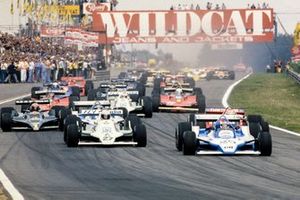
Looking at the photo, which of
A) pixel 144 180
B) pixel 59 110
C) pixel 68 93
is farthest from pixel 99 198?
pixel 68 93

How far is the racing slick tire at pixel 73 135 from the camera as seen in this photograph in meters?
25.0

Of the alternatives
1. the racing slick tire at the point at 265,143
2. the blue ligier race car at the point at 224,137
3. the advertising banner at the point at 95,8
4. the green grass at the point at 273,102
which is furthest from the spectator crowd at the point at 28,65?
the racing slick tire at the point at 265,143

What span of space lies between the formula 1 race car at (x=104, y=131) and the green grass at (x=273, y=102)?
27.6ft

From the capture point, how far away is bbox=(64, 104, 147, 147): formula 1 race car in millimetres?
25297

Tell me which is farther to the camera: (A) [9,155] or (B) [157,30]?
(B) [157,30]

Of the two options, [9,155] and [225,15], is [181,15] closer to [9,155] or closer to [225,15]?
[225,15]

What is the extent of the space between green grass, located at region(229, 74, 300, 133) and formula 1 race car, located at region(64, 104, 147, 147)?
8.42 meters

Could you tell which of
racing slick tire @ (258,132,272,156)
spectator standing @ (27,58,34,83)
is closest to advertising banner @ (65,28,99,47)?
spectator standing @ (27,58,34,83)

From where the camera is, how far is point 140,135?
25484 millimetres

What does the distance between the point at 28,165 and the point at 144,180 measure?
3673 mm

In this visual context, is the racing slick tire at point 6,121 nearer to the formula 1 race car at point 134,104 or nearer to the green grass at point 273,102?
the formula 1 race car at point 134,104

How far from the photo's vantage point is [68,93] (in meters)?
42.9

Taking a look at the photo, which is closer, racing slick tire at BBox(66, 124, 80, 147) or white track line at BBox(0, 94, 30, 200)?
white track line at BBox(0, 94, 30, 200)

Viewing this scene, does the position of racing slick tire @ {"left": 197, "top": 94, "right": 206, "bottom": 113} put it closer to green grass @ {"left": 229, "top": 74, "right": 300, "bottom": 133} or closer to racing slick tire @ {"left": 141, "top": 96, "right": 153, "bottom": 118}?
green grass @ {"left": 229, "top": 74, "right": 300, "bottom": 133}
